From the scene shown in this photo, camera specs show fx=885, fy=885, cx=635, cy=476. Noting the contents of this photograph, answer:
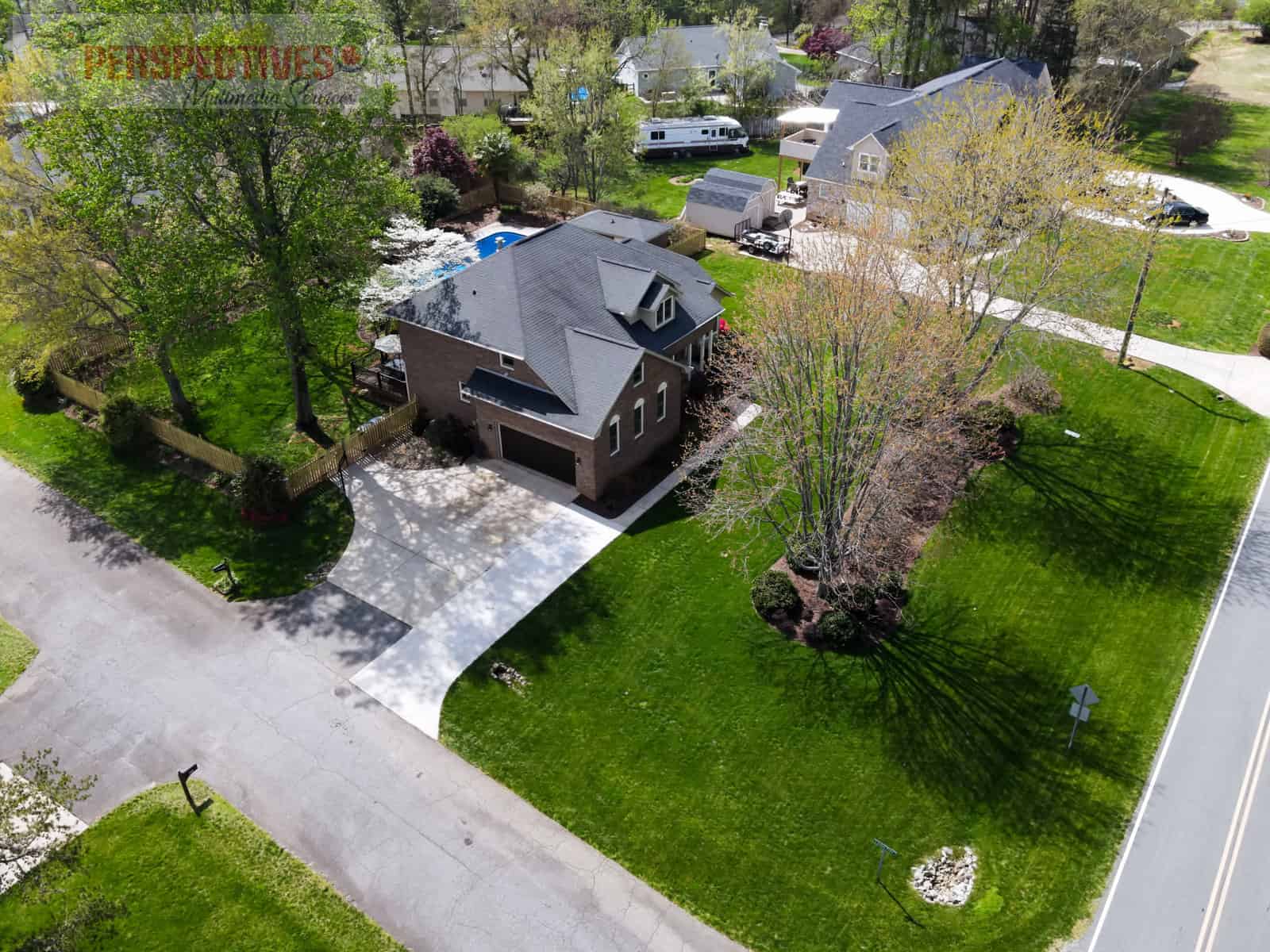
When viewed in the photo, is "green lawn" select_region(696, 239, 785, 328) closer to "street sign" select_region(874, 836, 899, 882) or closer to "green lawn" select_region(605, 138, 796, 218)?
"green lawn" select_region(605, 138, 796, 218)

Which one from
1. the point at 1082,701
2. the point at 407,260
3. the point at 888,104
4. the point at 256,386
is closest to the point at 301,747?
the point at 256,386

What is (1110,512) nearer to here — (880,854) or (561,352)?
(880,854)

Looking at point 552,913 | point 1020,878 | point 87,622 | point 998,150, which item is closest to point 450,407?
point 87,622

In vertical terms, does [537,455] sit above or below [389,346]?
below

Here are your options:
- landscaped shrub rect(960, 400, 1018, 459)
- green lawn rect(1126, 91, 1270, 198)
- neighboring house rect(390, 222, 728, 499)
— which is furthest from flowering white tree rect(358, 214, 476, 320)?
green lawn rect(1126, 91, 1270, 198)

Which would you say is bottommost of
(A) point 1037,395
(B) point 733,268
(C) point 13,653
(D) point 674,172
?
(C) point 13,653

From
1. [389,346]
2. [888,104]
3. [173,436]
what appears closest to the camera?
[173,436]

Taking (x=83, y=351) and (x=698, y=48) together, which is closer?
(x=83, y=351)

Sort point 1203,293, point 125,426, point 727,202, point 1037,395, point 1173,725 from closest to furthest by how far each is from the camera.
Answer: point 1173,725, point 125,426, point 1037,395, point 1203,293, point 727,202

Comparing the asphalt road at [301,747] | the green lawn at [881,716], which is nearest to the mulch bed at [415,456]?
the asphalt road at [301,747]
